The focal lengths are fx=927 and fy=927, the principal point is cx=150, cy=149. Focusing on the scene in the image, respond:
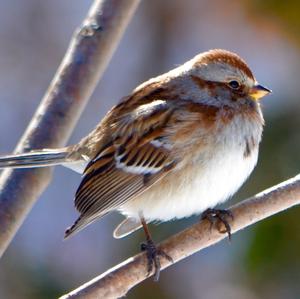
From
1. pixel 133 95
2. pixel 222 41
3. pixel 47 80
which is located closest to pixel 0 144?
pixel 47 80

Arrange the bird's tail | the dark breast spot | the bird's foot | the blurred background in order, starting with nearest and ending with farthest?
1. the bird's foot
2. the bird's tail
3. the dark breast spot
4. the blurred background

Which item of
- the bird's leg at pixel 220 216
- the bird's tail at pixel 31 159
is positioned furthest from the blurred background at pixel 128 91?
the bird's tail at pixel 31 159

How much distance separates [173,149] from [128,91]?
2.75 m

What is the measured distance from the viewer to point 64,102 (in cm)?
335

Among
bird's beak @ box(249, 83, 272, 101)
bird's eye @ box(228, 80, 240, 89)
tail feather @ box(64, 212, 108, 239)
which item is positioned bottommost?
tail feather @ box(64, 212, 108, 239)

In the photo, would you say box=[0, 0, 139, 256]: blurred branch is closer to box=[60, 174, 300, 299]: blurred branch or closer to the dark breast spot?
box=[60, 174, 300, 299]: blurred branch

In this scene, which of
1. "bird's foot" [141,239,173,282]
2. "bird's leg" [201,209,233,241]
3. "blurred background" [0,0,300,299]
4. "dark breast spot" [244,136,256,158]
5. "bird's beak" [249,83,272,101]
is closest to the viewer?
"bird's foot" [141,239,173,282]

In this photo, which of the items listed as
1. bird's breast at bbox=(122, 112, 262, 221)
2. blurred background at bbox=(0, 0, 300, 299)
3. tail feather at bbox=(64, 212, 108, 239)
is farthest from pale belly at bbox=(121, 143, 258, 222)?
blurred background at bbox=(0, 0, 300, 299)

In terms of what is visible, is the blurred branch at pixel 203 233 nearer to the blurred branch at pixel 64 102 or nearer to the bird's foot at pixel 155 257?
the bird's foot at pixel 155 257

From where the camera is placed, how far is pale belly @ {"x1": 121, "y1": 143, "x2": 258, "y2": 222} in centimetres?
325

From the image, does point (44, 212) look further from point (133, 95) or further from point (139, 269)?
point (139, 269)

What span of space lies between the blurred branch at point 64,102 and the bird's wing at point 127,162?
152 mm

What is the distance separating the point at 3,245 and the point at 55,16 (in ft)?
12.0

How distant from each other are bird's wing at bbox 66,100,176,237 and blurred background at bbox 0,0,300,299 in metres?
1.22
